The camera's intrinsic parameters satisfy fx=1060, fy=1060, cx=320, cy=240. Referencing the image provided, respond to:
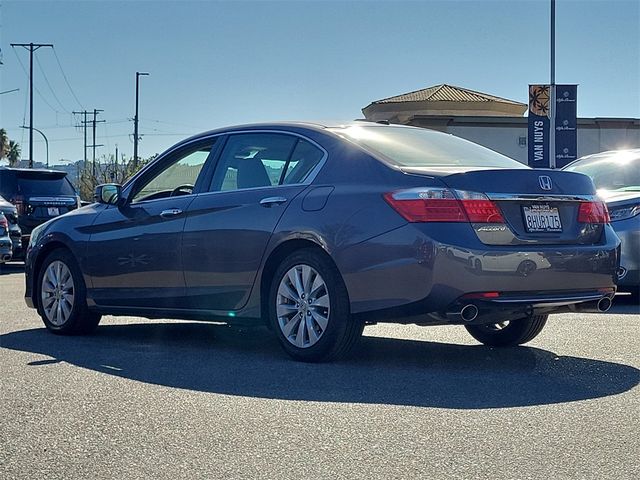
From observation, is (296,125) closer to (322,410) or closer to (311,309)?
(311,309)

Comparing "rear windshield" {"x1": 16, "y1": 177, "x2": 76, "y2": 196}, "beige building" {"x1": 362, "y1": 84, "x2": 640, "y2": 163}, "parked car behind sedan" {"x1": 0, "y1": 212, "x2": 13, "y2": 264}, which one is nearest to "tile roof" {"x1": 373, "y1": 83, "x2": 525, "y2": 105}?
"beige building" {"x1": 362, "y1": 84, "x2": 640, "y2": 163}

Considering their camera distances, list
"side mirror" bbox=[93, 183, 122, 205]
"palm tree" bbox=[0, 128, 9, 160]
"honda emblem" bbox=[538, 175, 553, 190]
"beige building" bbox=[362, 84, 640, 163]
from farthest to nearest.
Answer: "palm tree" bbox=[0, 128, 9, 160]
"beige building" bbox=[362, 84, 640, 163]
"side mirror" bbox=[93, 183, 122, 205]
"honda emblem" bbox=[538, 175, 553, 190]

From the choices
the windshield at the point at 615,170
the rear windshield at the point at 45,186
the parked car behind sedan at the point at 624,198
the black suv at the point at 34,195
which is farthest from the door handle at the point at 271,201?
the rear windshield at the point at 45,186

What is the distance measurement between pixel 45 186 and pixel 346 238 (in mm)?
14444

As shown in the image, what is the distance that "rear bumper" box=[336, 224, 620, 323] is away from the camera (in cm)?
605

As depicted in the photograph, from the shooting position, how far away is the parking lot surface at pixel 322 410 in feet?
14.0

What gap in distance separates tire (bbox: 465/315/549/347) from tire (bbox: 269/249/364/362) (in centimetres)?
135

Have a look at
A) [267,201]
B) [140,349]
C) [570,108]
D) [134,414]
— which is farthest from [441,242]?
[570,108]

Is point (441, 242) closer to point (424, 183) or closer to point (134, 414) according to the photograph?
point (424, 183)

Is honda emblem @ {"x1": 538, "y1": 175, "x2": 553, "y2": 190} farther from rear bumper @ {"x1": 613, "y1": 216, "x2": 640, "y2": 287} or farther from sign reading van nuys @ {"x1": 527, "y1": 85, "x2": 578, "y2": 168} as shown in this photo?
sign reading van nuys @ {"x1": 527, "y1": 85, "x2": 578, "y2": 168}

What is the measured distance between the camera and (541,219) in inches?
252

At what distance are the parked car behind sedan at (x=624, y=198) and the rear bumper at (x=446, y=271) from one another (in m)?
3.54

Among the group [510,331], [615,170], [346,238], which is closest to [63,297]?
[346,238]

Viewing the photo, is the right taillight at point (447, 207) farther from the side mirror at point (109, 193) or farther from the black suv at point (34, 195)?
the black suv at point (34, 195)
